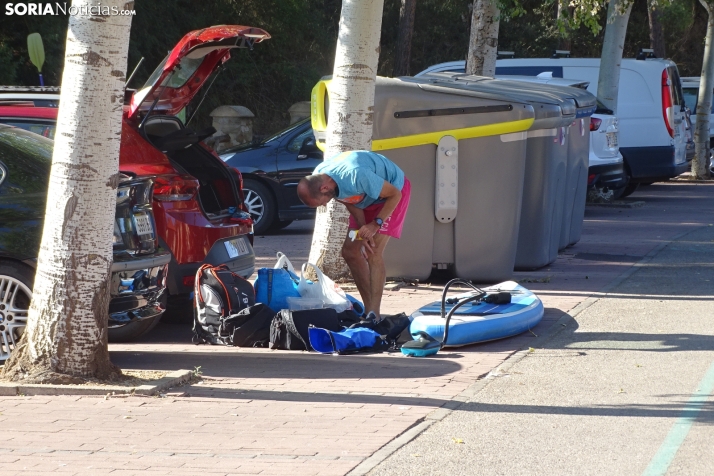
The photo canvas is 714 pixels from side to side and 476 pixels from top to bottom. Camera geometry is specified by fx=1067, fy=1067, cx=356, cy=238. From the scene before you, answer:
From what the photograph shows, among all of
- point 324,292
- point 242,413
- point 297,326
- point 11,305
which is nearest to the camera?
point 242,413


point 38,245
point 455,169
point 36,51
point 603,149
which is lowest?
point 38,245

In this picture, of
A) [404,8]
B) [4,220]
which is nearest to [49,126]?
[4,220]

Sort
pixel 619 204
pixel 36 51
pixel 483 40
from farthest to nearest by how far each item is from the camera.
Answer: pixel 619 204 → pixel 483 40 → pixel 36 51

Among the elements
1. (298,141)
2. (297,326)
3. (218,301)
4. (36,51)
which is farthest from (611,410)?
(298,141)

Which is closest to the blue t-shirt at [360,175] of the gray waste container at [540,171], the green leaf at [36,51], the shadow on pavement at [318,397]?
the shadow on pavement at [318,397]

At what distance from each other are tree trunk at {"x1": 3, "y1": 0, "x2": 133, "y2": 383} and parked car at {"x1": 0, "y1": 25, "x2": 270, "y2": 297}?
129 cm

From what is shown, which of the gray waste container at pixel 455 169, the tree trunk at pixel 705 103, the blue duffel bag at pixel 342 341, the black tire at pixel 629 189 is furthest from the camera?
the tree trunk at pixel 705 103

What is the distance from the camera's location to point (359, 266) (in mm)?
7961

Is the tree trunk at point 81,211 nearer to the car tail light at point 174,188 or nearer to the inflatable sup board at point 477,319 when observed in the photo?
the car tail light at point 174,188

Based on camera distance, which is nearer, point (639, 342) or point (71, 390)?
point (71, 390)

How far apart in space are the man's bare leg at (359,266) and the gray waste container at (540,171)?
8.71 ft

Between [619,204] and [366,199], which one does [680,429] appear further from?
[619,204]

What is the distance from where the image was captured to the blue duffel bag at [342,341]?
7133mm

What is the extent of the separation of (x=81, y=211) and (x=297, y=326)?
1.87 metres
